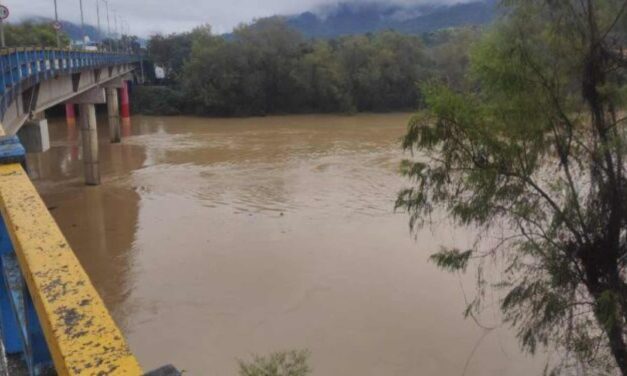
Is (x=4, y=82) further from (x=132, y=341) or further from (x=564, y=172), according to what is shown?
(x=564, y=172)

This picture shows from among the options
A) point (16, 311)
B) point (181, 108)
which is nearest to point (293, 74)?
point (181, 108)

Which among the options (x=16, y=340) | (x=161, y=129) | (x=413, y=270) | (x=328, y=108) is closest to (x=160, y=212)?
(x=413, y=270)

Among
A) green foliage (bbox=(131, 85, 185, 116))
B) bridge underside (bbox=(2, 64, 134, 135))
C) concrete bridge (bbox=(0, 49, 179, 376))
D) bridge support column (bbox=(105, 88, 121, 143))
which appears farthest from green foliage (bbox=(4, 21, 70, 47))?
concrete bridge (bbox=(0, 49, 179, 376))

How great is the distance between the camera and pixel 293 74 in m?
46.9

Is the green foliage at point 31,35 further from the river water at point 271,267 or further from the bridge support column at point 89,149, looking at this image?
the bridge support column at point 89,149

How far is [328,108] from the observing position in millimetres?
48125

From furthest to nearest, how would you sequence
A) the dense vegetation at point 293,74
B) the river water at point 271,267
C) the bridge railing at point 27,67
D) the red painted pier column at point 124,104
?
1. the dense vegetation at point 293,74
2. the red painted pier column at point 124,104
3. the bridge railing at point 27,67
4. the river water at point 271,267

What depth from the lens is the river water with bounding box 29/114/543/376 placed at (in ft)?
28.9

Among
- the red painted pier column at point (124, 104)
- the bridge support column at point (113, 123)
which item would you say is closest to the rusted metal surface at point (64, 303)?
the bridge support column at point (113, 123)

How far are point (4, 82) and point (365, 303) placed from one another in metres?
7.69

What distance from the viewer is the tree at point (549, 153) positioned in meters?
6.54

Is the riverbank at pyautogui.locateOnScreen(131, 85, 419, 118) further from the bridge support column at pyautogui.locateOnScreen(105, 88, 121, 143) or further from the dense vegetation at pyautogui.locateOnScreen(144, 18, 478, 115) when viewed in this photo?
the bridge support column at pyautogui.locateOnScreen(105, 88, 121, 143)

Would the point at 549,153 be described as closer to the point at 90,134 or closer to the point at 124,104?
the point at 90,134

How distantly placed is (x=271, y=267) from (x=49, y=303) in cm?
1101
